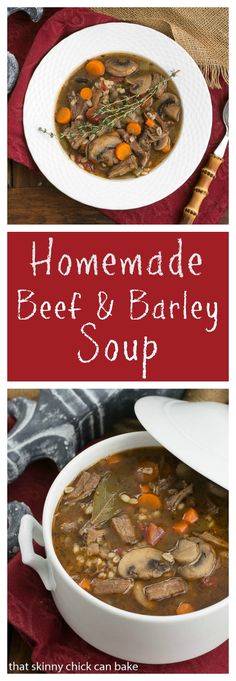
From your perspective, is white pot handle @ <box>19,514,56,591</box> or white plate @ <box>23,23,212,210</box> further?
white plate @ <box>23,23,212,210</box>

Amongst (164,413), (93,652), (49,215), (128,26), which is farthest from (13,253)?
(93,652)

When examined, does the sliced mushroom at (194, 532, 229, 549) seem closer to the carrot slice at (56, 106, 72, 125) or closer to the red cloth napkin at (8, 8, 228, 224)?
the red cloth napkin at (8, 8, 228, 224)

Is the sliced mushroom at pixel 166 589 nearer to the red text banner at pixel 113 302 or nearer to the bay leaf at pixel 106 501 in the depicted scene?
the bay leaf at pixel 106 501

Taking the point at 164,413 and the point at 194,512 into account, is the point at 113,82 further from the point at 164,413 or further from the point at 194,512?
the point at 194,512

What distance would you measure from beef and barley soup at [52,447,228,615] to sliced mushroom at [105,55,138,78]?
75 cm

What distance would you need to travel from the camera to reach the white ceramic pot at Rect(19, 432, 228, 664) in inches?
49.2

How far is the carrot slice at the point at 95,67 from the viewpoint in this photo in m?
1.62

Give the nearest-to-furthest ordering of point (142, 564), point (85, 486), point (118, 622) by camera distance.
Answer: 1. point (118, 622)
2. point (142, 564)
3. point (85, 486)

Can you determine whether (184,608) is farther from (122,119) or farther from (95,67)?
(95,67)

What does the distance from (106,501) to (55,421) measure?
0.25 m

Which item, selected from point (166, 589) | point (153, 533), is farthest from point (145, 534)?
point (166, 589)

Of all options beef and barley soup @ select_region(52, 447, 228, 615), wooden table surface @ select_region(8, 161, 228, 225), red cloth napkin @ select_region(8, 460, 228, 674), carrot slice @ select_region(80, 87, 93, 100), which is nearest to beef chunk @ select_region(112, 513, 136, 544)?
beef and barley soup @ select_region(52, 447, 228, 615)

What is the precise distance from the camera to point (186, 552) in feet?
4.51

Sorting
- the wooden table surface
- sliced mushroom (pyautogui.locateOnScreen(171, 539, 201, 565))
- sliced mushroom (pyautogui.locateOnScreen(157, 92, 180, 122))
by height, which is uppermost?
sliced mushroom (pyautogui.locateOnScreen(157, 92, 180, 122))
